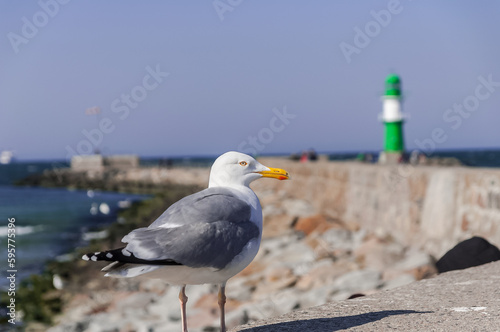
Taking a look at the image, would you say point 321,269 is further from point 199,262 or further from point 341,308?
point 199,262

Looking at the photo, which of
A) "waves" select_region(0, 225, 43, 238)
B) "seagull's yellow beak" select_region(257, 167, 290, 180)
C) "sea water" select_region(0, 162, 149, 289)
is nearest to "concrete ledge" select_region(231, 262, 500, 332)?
"seagull's yellow beak" select_region(257, 167, 290, 180)

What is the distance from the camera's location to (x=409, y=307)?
3.92 meters

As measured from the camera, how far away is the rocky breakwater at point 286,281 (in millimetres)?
7961

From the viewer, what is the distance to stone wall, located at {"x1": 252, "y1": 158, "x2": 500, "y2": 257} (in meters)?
8.33

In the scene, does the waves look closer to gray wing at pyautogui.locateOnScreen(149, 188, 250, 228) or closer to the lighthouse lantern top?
the lighthouse lantern top

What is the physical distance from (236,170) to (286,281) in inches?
249

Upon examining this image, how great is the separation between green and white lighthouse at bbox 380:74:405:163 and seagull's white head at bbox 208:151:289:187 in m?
20.3

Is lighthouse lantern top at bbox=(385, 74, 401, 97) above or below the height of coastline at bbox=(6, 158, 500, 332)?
above

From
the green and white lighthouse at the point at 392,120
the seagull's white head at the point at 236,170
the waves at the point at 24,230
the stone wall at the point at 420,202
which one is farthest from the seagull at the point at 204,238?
the waves at the point at 24,230

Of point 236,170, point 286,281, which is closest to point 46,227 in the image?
point 286,281

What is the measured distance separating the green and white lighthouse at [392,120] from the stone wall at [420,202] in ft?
25.0

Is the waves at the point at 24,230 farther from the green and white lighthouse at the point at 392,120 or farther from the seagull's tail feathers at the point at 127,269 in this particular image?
the seagull's tail feathers at the point at 127,269

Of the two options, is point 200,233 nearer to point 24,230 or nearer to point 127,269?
point 127,269

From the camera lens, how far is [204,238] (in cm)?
314
